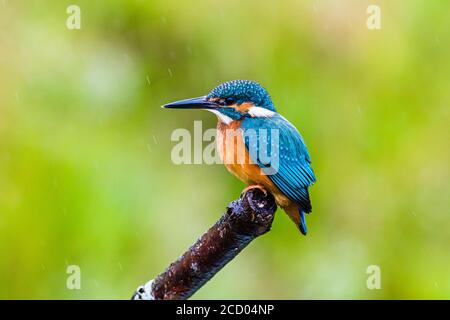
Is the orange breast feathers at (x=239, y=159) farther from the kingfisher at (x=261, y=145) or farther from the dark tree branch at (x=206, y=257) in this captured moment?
the dark tree branch at (x=206, y=257)

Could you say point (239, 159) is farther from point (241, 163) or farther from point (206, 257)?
point (206, 257)

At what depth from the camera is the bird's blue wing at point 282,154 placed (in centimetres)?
303

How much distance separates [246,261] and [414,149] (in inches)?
43.7

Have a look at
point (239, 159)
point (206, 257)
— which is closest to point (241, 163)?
point (239, 159)

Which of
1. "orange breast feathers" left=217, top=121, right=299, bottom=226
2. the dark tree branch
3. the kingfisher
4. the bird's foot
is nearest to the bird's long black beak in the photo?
the kingfisher

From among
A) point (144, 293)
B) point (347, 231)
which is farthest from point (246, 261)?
point (144, 293)

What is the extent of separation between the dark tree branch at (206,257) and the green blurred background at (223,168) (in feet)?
4.93

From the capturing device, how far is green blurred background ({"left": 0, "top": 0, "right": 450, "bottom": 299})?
3.80m

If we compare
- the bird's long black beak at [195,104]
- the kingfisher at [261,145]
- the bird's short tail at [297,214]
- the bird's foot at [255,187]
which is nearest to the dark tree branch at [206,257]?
the bird's foot at [255,187]

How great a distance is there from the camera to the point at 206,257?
2.16 metres

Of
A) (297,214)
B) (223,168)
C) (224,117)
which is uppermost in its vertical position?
(224,117)

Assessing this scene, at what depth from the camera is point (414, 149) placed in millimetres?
3965

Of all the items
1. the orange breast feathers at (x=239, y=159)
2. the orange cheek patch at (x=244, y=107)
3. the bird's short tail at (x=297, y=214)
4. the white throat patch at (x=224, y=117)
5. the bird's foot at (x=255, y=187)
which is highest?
the orange cheek patch at (x=244, y=107)

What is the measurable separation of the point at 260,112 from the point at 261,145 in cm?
22
